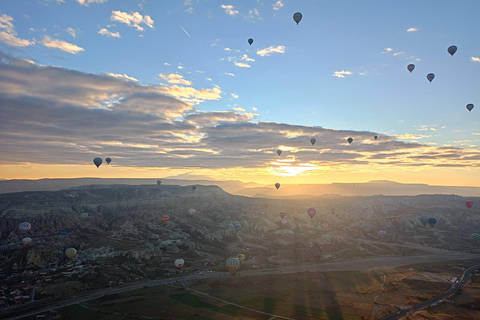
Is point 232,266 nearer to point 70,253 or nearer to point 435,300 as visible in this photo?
point 435,300

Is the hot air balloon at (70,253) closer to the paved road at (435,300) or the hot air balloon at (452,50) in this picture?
the paved road at (435,300)

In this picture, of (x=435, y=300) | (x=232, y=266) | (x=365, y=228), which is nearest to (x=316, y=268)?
(x=232, y=266)

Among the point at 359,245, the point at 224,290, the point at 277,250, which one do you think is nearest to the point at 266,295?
the point at 224,290

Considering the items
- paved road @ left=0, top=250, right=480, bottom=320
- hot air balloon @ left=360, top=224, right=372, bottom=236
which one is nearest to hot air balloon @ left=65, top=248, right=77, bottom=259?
paved road @ left=0, top=250, right=480, bottom=320

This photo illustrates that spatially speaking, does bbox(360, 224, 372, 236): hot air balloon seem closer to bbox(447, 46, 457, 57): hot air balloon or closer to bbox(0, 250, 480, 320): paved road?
bbox(0, 250, 480, 320): paved road

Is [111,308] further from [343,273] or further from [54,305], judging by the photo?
[343,273]

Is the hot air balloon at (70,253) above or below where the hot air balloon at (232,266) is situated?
above

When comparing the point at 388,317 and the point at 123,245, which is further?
the point at 123,245

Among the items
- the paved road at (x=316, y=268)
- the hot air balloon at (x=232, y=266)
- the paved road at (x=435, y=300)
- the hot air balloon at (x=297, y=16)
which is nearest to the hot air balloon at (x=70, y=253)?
the paved road at (x=316, y=268)
